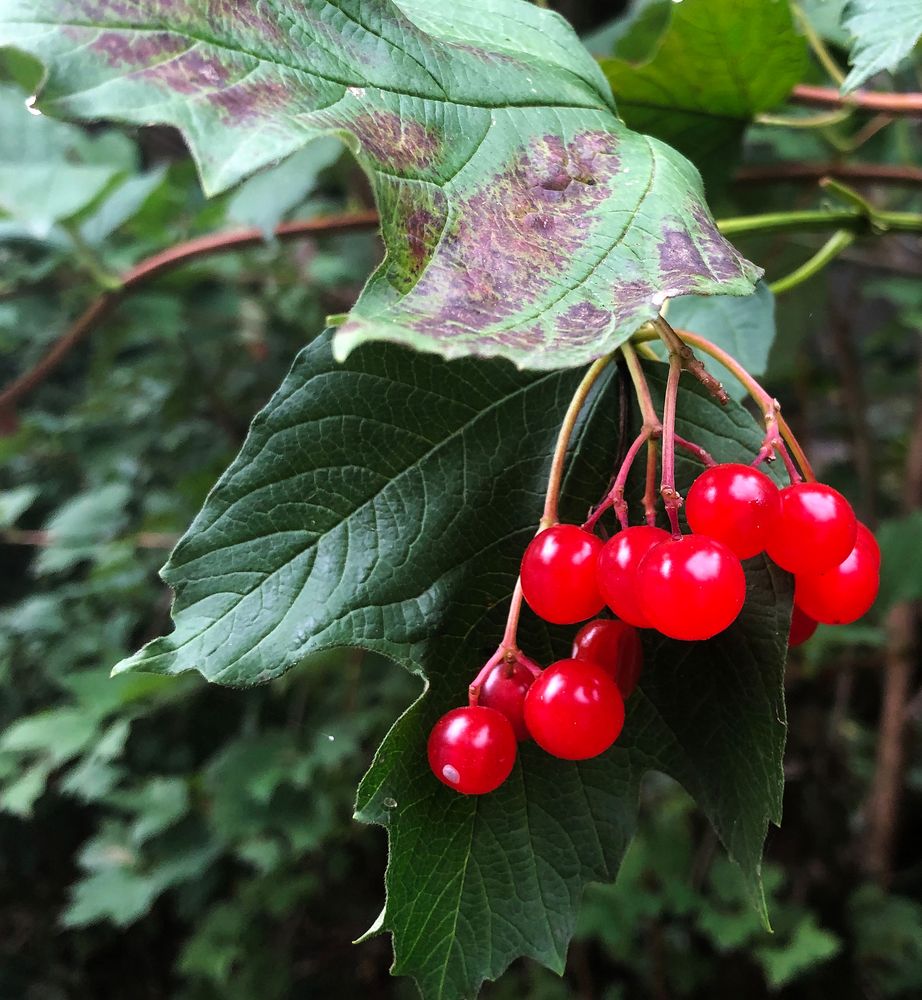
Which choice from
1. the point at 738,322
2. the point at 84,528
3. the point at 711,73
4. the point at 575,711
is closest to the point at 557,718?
the point at 575,711

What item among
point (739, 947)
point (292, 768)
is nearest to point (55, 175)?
point (292, 768)

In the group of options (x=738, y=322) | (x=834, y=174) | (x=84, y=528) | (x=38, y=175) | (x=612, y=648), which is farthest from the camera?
(x=84, y=528)

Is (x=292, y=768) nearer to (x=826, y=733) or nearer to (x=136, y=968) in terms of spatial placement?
(x=136, y=968)

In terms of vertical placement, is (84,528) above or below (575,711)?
below

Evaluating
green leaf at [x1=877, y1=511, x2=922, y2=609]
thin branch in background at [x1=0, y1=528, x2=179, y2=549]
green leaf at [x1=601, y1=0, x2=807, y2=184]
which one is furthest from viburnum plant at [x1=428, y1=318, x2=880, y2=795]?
thin branch in background at [x1=0, y1=528, x2=179, y2=549]

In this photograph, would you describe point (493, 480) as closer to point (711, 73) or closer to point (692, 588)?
point (692, 588)

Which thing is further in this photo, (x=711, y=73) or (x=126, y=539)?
(x=126, y=539)
